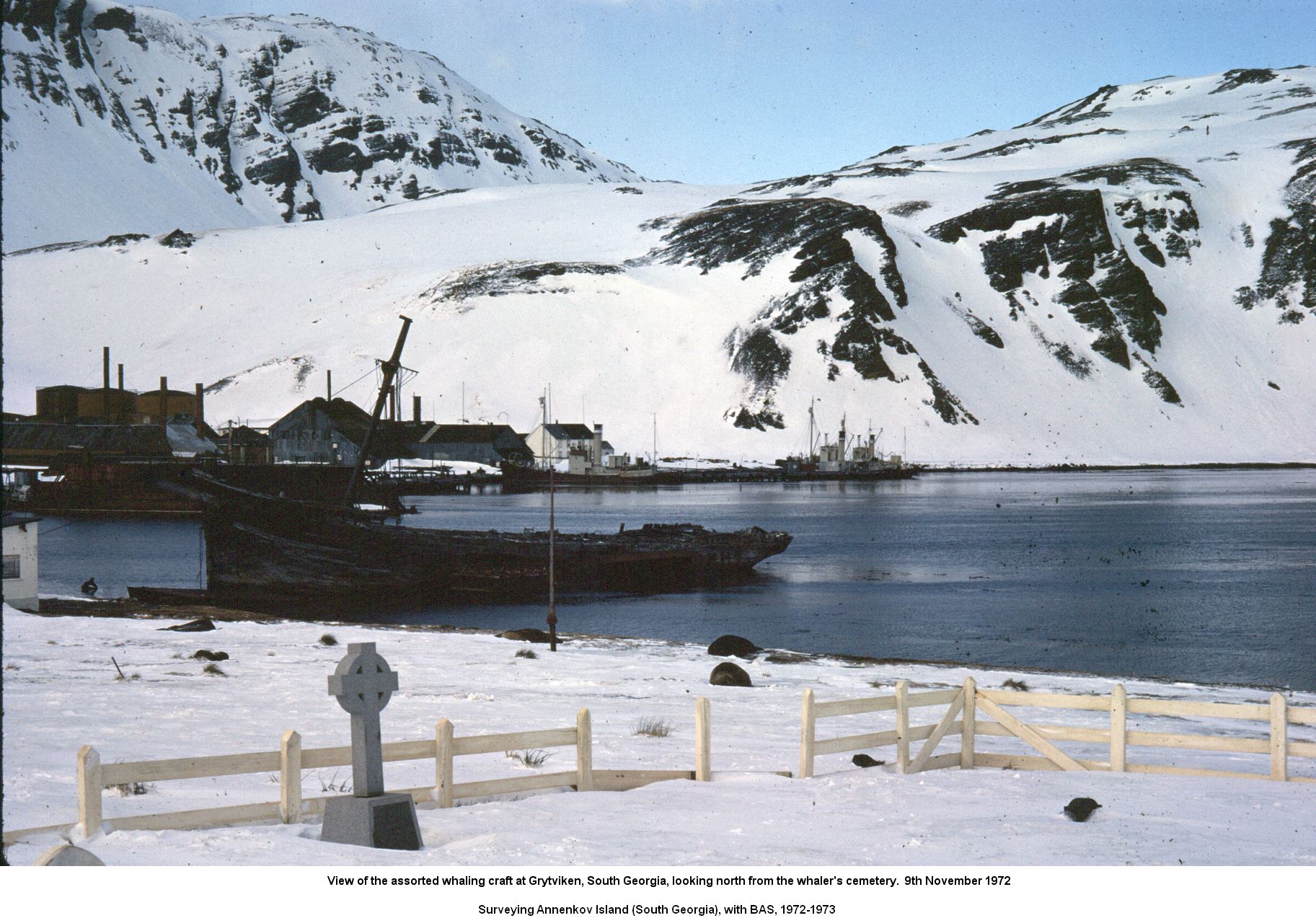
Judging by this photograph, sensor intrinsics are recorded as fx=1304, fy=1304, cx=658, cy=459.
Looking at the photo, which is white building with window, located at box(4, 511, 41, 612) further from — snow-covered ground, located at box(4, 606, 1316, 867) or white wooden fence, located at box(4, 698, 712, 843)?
white wooden fence, located at box(4, 698, 712, 843)

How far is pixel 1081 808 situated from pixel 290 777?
7664mm

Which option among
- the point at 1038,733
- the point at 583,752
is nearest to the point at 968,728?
the point at 1038,733

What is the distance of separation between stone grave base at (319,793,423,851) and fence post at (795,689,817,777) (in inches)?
213

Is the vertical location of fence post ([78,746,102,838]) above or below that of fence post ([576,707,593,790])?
above

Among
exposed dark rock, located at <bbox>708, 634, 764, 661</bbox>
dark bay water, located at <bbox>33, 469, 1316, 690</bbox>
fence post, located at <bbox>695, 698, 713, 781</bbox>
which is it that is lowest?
dark bay water, located at <bbox>33, 469, 1316, 690</bbox>

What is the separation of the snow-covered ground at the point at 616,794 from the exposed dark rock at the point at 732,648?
241 inches

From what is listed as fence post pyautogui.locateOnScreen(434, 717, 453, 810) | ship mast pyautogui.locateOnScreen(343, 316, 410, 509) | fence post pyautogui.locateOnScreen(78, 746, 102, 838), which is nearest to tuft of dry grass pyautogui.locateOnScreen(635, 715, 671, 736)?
fence post pyautogui.locateOnScreen(434, 717, 453, 810)

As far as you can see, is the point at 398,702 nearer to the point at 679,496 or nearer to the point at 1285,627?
the point at 1285,627

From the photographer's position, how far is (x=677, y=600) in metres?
64.6

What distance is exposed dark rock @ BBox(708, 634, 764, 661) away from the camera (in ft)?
109

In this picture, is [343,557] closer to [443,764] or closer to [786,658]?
[786,658]

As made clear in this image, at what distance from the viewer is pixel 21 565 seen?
4006 cm
